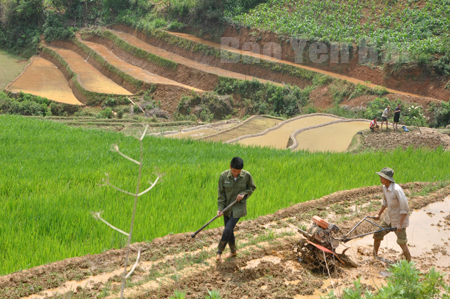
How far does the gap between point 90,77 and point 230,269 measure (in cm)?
2819

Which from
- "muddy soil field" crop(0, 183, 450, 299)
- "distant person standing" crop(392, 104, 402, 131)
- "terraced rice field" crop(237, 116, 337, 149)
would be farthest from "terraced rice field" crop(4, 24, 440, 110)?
"muddy soil field" crop(0, 183, 450, 299)

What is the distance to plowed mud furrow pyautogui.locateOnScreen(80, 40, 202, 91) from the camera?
93.2 ft

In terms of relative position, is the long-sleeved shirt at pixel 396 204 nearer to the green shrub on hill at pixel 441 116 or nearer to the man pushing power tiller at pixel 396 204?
the man pushing power tiller at pixel 396 204

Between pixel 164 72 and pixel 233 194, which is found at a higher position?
pixel 233 194

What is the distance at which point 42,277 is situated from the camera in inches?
170

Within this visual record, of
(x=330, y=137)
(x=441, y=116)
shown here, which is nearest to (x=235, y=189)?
(x=330, y=137)

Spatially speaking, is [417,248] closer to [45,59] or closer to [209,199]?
[209,199]

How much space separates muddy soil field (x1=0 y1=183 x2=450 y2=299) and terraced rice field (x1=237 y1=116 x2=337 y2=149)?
8.74m

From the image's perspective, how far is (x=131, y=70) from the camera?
31109 millimetres

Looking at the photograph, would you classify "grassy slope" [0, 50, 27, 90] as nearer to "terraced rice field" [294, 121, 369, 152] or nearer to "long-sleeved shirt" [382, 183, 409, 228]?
"terraced rice field" [294, 121, 369, 152]

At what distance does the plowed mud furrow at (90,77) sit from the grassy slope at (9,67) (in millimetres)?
3775

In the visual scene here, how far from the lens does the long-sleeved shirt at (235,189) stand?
480 centimetres

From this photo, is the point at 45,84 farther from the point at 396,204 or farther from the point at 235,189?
the point at 396,204

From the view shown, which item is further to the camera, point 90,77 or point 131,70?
point 131,70
